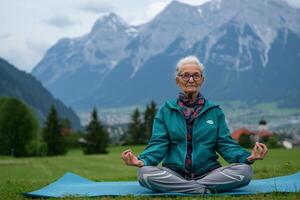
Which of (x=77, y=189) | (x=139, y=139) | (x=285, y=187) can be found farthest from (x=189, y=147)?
(x=139, y=139)

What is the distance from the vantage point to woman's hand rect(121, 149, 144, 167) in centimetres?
668

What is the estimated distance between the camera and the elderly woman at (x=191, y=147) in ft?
22.9

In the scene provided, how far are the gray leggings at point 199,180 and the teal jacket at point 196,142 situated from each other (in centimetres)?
17

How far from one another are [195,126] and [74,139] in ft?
234

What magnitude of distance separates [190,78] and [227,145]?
1.02m

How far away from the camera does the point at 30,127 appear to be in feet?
221

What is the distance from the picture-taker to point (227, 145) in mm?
7234

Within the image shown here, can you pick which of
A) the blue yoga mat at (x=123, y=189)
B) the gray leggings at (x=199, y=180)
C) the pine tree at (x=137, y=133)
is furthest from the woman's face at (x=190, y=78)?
the pine tree at (x=137, y=133)

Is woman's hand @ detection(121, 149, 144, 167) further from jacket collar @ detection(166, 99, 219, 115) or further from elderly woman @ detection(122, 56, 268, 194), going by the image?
jacket collar @ detection(166, 99, 219, 115)

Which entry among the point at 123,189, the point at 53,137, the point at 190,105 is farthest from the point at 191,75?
the point at 53,137

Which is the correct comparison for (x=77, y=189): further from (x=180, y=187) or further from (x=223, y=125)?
(x=223, y=125)

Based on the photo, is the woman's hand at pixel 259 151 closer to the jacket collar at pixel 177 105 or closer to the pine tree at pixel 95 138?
the jacket collar at pixel 177 105

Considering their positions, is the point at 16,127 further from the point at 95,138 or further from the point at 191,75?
the point at 191,75

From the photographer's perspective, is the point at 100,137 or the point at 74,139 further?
the point at 74,139
